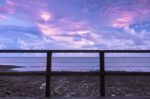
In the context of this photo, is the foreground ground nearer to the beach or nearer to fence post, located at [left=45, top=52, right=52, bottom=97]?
the beach

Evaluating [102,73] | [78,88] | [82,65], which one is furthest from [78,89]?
[102,73]

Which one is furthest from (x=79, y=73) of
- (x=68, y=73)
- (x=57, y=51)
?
(x=57, y=51)

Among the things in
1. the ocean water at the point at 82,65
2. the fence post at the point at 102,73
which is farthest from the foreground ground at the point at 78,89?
the fence post at the point at 102,73

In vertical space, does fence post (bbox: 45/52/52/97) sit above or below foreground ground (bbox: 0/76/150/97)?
above

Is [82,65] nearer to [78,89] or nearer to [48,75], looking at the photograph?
[78,89]

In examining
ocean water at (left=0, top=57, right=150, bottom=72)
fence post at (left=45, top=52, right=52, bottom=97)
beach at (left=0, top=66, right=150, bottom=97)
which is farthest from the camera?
beach at (left=0, top=66, right=150, bottom=97)

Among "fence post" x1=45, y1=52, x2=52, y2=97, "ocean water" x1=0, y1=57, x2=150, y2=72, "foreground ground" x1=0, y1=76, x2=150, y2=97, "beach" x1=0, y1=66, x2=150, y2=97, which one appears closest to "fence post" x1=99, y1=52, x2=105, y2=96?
"ocean water" x1=0, y1=57, x2=150, y2=72

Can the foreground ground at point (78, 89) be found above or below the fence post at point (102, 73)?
below

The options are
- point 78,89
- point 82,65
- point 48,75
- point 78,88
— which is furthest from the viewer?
point 78,88

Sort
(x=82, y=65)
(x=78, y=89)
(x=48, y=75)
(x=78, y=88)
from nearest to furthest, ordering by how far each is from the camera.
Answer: (x=48, y=75), (x=82, y=65), (x=78, y=89), (x=78, y=88)

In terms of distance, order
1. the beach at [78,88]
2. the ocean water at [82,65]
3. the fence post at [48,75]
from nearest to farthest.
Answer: the fence post at [48,75] → the ocean water at [82,65] → the beach at [78,88]

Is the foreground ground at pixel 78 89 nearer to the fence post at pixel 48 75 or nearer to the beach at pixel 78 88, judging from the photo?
the beach at pixel 78 88

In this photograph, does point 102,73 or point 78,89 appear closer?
point 102,73

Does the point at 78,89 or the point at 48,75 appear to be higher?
the point at 48,75
